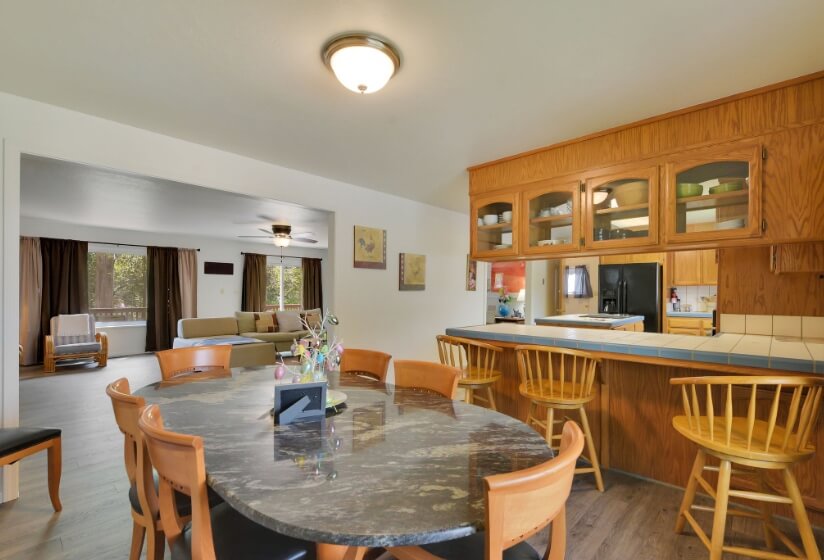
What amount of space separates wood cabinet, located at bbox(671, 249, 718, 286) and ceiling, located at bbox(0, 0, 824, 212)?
4.07m

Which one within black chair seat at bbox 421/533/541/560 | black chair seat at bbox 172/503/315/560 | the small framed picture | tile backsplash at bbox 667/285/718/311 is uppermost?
the small framed picture

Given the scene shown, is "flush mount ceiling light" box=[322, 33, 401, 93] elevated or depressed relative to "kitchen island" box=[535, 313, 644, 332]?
elevated

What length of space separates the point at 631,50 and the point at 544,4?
57cm

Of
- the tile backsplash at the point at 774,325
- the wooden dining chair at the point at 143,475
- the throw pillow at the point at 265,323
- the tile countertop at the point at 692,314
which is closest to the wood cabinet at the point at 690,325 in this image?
the tile countertop at the point at 692,314

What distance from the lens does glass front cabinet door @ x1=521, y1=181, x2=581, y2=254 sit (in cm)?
287

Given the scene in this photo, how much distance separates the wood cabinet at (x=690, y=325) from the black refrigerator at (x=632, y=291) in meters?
0.19

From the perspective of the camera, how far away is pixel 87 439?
125 inches

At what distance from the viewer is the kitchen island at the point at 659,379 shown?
6.39ft

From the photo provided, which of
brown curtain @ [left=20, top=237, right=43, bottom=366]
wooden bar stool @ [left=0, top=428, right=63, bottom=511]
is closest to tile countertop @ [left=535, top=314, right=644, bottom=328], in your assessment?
wooden bar stool @ [left=0, top=428, right=63, bottom=511]

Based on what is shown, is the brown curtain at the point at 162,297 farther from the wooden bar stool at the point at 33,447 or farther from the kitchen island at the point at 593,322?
the kitchen island at the point at 593,322

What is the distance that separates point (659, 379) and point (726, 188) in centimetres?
123

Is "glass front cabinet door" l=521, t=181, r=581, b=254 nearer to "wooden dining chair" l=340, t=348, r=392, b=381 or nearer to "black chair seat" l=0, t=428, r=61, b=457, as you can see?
"wooden dining chair" l=340, t=348, r=392, b=381

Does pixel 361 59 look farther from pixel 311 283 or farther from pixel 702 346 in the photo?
pixel 311 283

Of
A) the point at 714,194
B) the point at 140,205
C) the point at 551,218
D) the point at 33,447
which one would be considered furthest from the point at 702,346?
the point at 140,205
